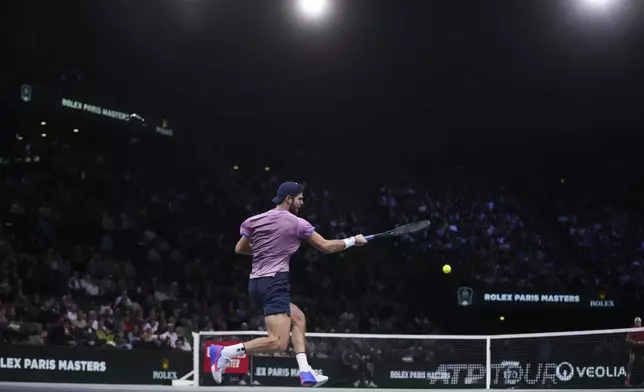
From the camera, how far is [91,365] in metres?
14.6

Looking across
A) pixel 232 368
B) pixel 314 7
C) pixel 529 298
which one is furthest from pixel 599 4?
pixel 232 368

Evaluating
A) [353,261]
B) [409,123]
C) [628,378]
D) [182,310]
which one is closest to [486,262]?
[353,261]

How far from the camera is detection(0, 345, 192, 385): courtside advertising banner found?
46.5 feet

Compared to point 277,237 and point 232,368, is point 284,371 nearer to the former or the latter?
point 232,368

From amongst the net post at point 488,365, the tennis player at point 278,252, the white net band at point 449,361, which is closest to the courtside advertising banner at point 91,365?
the white net band at point 449,361

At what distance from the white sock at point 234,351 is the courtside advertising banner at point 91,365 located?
25.4 ft

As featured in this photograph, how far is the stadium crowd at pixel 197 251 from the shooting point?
16.6 m

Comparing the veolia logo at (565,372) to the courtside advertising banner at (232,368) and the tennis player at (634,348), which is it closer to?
the tennis player at (634,348)

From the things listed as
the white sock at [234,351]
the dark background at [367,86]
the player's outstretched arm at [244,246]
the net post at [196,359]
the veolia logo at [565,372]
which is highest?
the dark background at [367,86]

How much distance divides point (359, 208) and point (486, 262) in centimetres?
399

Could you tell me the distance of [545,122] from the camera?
24.5 metres

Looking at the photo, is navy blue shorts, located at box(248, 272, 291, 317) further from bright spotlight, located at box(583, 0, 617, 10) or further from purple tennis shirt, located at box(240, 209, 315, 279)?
bright spotlight, located at box(583, 0, 617, 10)

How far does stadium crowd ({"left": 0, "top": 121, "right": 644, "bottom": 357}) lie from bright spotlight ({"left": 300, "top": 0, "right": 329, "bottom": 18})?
5717 mm

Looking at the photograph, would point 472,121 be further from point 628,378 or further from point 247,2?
point 628,378
